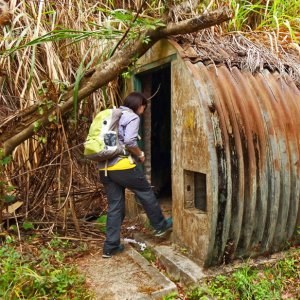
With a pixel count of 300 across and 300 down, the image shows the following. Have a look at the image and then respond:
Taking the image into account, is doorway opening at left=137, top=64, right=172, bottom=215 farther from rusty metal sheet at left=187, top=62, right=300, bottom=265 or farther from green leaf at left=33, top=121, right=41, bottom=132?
green leaf at left=33, top=121, right=41, bottom=132

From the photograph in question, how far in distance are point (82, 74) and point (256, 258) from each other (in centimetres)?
271

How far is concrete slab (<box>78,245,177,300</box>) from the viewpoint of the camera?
2896 millimetres

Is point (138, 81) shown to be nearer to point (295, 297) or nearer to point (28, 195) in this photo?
point (28, 195)

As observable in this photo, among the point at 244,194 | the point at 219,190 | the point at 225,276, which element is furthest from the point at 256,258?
the point at 219,190

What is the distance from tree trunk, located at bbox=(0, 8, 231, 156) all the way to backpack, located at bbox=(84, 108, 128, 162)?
390 mm

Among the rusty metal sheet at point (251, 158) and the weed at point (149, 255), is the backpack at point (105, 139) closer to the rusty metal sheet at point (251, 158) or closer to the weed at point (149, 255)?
the rusty metal sheet at point (251, 158)

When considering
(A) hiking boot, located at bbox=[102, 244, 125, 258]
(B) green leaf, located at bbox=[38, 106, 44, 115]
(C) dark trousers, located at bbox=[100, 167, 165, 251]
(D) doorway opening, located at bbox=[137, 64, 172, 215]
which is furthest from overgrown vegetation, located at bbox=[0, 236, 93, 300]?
(D) doorway opening, located at bbox=[137, 64, 172, 215]

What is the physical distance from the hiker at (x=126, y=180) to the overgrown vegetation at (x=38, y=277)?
1.94 feet

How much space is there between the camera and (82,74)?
12.0ft

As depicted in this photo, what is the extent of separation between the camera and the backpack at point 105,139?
3408 mm

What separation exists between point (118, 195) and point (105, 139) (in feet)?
2.19

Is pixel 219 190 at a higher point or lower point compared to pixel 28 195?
higher

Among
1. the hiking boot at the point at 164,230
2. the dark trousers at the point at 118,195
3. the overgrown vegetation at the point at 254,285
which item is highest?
the dark trousers at the point at 118,195

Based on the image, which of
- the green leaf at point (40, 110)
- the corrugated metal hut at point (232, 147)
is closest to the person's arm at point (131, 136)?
the corrugated metal hut at point (232, 147)
